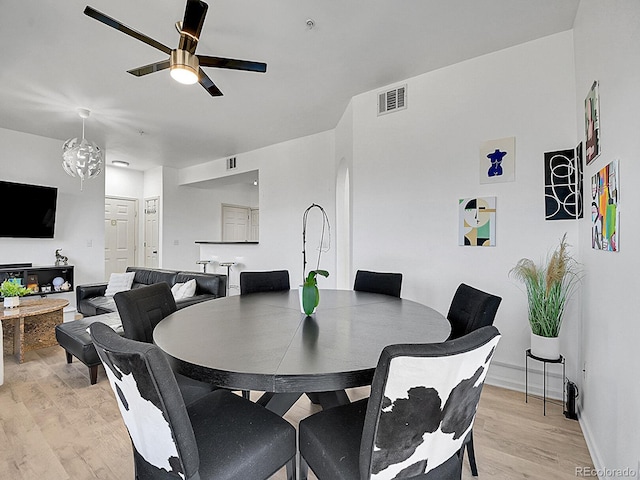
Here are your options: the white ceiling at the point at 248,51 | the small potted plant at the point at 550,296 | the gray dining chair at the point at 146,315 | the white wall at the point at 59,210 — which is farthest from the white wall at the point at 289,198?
the gray dining chair at the point at 146,315

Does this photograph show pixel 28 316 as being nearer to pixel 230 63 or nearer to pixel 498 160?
pixel 230 63

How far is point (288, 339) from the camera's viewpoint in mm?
1373

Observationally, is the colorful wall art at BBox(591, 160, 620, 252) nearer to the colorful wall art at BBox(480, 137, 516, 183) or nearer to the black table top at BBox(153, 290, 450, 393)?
the colorful wall art at BBox(480, 137, 516, 183)

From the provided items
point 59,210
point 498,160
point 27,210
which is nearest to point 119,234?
point 59,210

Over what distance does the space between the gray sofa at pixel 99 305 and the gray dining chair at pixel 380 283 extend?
5.98 ft

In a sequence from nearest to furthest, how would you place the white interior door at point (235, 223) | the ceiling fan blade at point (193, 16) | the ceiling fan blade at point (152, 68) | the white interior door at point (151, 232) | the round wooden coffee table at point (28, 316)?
the ceiling fan blade at point (193, 16) < the ceiling fan blade at point (152, 68) < the round wooden coffee table at point (28, 316) < the white interior door at point (151, 232) < the white interior door at point (235, 223)

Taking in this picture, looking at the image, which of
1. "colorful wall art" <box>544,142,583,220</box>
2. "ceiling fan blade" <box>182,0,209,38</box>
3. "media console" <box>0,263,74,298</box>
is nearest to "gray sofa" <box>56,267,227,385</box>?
"media console" <box>0,263,74,298</box>

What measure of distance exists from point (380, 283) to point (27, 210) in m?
5.04

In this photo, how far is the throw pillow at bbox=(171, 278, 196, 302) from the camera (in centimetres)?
376

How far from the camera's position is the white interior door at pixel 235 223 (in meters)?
7.79

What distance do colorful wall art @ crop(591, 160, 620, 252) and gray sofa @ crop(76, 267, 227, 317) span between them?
3426mm

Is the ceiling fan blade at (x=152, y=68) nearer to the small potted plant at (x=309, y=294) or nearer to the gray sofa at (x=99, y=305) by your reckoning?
the small potted plant at (x=309, y=294)

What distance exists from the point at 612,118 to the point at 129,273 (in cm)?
535

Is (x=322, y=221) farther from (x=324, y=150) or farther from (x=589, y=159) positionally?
(x=589, y=159)
